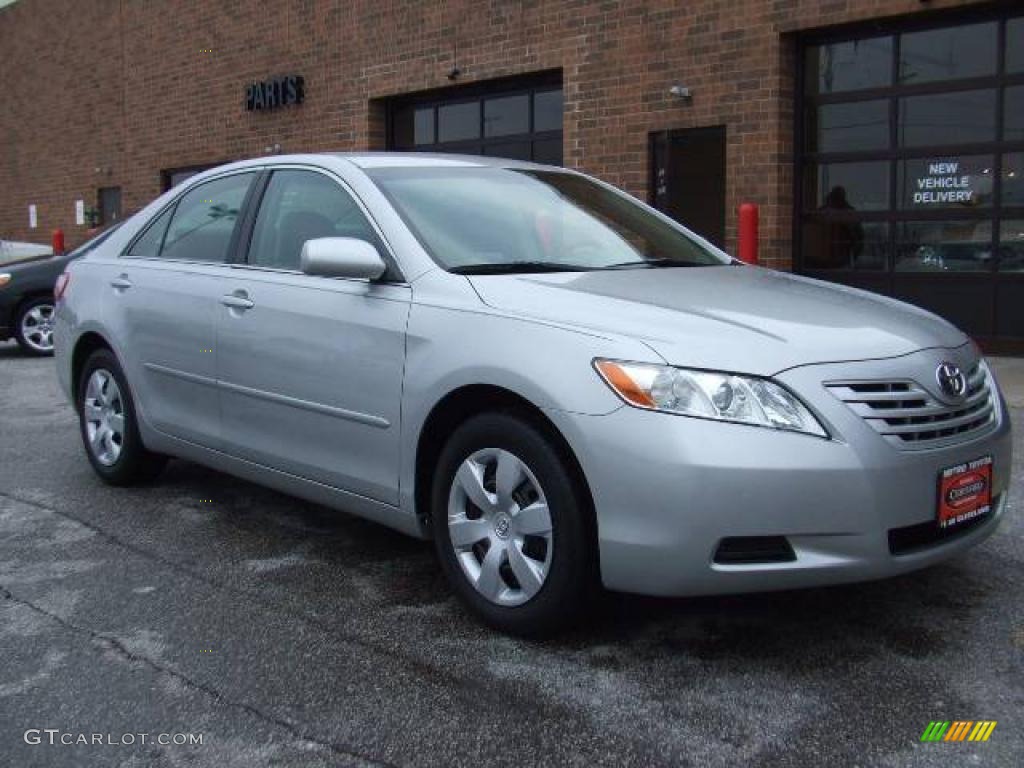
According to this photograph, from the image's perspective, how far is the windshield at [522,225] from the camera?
407 centimetres

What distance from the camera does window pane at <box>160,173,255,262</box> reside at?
4.96 m

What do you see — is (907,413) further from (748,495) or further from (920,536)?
(748,495)

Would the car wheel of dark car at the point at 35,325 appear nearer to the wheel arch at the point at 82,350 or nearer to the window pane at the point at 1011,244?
the wheel arch at the point at 82,350

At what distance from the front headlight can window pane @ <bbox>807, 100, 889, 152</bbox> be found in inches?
317

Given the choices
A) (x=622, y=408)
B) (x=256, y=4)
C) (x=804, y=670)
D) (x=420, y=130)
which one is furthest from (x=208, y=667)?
(x=256, y=4)

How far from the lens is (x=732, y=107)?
35.8ft

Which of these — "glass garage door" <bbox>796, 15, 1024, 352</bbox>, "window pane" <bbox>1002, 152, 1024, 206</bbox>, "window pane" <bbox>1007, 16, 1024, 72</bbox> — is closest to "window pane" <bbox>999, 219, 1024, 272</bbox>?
"glass garage door" <bbox>796, 15, 1024, 352</bbox>

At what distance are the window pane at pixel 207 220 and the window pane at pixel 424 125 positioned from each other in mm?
9502

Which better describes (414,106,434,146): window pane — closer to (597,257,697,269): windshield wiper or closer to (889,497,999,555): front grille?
(597,257,697,269): windshield wiper

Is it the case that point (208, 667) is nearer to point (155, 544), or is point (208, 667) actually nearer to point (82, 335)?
point (155, 544)

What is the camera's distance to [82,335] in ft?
18.8

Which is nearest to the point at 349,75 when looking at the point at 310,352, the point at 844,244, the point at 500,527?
the point at 844,244

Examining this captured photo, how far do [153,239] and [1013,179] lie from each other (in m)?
7.37

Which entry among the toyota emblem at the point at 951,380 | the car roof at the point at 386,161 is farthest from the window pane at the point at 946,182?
the toyota emblem at the point at 951,380
